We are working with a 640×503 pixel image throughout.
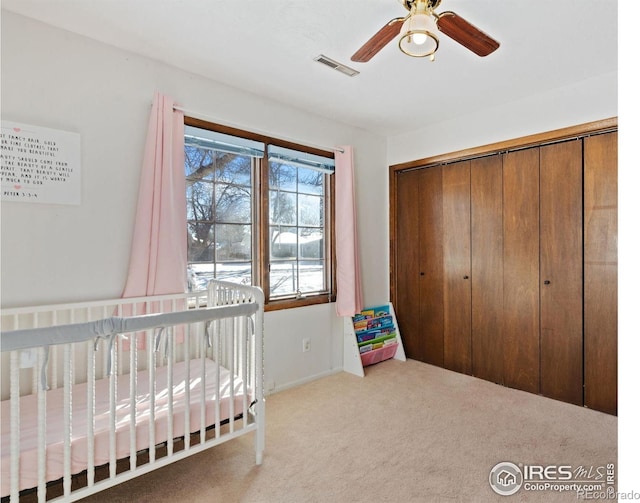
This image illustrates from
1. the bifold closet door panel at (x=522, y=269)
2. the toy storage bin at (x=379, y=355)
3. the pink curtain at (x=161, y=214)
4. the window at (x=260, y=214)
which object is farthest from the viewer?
Result: the toy storage bin at (x=379, y=355)

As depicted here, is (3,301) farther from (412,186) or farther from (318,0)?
(412,186)

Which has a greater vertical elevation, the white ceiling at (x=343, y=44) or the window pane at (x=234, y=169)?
the white ceiling at (x=343, y=44)

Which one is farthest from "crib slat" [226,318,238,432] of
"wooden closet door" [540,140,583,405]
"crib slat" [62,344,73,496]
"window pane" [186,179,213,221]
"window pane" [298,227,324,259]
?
"wooden closet door" [540,140,583,405]

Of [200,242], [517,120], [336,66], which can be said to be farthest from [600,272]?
[200,242]

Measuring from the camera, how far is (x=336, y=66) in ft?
7.41

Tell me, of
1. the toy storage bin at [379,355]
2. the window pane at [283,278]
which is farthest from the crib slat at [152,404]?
the toy storage bin at [379,355]

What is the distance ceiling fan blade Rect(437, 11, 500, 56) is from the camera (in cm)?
138

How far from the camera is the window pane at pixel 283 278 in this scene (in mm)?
2900

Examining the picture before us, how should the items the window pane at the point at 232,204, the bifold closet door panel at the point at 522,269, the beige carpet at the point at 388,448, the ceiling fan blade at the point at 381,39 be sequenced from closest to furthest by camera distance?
the ceiling fan blade at the point at 381,39 → the beige carpet at the point at 388,448 → the window pane at the point at 232,204 → the bifold closet door panel at the point at 522,269

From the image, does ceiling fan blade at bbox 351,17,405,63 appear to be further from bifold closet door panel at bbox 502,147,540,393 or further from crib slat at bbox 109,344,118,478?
bifold closet door panel at bbox 502,147,540,393

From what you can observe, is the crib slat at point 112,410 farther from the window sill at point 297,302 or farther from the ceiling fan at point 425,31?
the ceiling fan at point 425,31

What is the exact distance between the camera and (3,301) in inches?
69.1

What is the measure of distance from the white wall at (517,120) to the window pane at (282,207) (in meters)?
1.25

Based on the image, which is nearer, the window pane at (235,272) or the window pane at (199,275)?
the window pane at (199,275)
